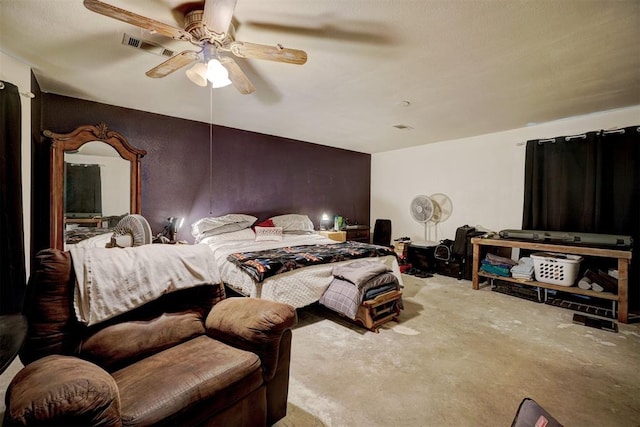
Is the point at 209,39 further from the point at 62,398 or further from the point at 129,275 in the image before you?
the point at 62,398

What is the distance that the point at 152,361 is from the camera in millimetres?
1314

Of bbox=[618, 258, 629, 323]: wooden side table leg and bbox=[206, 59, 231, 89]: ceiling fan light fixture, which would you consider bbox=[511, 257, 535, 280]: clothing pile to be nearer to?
bbox=[618, 258, 629, 323]: wooden side table leg

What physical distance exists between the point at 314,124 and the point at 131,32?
2.45 metres

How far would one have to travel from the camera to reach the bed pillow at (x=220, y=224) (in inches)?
147

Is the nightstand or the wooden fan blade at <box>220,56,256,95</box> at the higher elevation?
the wooden fan blade at <box>220,56,256,95</box>

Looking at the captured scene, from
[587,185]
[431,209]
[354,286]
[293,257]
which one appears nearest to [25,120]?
[293,257]

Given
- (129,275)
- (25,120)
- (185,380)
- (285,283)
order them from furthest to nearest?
(285,283) < (25,120) < (129,275) < (185,380)

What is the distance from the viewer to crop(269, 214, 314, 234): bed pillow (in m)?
4.36

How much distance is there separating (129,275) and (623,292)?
13.7 ft

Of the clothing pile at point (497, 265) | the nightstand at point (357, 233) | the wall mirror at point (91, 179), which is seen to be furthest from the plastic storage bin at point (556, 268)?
the wall mirror at point (91, 179)

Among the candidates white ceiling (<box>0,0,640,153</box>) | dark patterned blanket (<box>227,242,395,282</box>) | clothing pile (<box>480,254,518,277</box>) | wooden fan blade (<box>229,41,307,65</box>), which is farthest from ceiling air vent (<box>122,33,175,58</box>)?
clothing pile (<box>480,254,518,277</box>)

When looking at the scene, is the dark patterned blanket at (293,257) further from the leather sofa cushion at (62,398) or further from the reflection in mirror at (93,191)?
the reflection in mirror at (93,191)

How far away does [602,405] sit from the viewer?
1.63 metres

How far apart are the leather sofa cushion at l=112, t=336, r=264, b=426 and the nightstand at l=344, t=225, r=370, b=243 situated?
3.98 metres
